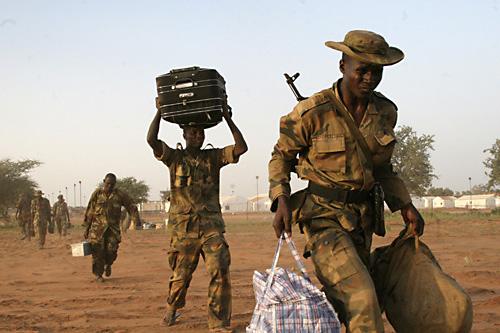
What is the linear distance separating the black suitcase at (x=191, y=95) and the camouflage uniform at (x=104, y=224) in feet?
17.9

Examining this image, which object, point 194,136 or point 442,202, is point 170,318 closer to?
point 194,136

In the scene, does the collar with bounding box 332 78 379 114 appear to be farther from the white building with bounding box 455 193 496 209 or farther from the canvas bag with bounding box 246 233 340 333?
the white building with bounding box 455 193 496 209

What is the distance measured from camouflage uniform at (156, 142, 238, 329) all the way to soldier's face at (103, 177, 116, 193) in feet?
17.8

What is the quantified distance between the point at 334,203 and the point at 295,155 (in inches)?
15.8

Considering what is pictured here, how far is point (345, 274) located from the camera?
150 inches

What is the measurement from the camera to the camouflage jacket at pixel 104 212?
12836 mm

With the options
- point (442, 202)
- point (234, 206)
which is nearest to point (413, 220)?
point (442, 202)

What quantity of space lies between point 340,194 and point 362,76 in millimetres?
711

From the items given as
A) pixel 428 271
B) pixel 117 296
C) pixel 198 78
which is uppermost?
pixel 198 78

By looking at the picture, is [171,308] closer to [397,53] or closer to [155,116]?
[155,116]

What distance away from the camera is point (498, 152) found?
66062 mm

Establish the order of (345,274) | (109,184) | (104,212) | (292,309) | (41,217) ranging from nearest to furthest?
(292,309)
(345,274)
(104,212)
(109,184)
(41,217)

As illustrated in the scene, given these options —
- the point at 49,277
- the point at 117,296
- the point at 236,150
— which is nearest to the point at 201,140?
the point at 236,150

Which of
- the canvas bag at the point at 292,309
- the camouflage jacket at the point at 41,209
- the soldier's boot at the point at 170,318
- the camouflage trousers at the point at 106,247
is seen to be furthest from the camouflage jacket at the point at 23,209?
the canvas bag at the point at 292,309
